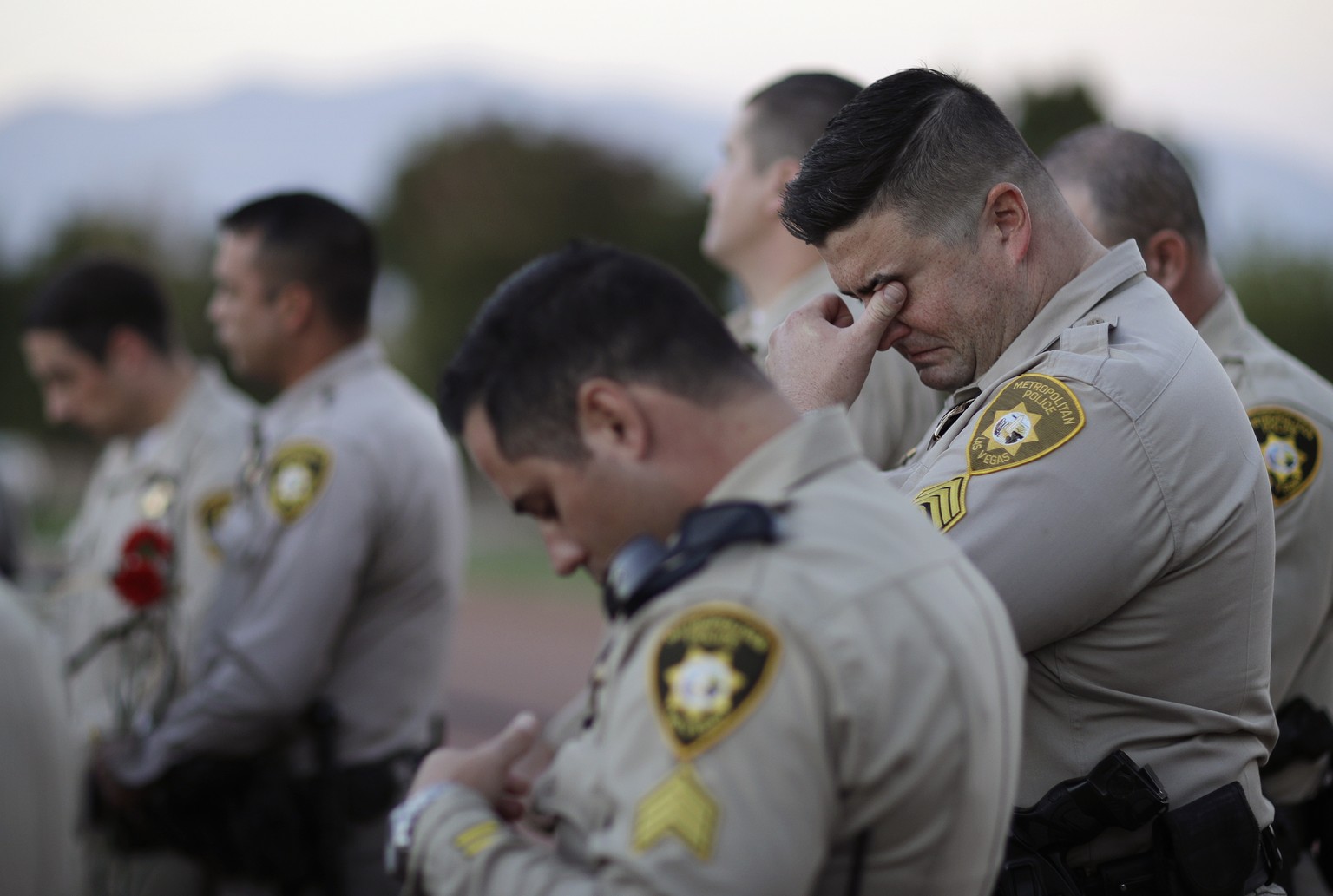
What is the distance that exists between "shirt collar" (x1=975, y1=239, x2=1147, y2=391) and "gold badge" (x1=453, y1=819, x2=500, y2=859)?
132 centimetres

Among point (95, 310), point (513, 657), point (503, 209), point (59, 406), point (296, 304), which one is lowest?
point (513, 657)

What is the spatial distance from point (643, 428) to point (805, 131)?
252cm

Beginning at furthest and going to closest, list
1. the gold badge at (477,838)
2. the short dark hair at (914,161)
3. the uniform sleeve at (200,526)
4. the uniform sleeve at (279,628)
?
the uniform sleeve at (200,526), the uniform sleeve at (279,628), the short dark hair at (914,161), the gold badge at (477,838)

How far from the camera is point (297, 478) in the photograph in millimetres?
4035

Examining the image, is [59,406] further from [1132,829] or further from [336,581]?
[1132,829]

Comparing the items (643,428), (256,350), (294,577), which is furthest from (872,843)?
(256,350)

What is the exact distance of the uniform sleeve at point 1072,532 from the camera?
214cm

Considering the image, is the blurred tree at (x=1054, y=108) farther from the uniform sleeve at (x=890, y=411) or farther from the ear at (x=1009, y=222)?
the ear at (x=1009, y=222)

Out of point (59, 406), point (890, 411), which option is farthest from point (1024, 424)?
point (59, 406)

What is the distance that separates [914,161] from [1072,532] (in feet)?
2.61

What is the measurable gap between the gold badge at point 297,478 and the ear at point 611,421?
2.53 meters

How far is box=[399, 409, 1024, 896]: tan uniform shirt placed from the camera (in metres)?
1.45

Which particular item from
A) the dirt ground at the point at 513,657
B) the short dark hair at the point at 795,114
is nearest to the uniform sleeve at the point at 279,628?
the short dark hair at the point at 795,114

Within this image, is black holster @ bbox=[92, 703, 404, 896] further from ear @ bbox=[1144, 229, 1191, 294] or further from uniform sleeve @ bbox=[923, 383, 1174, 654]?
ear @ bbox=[1144, 229, 1191, 294]
